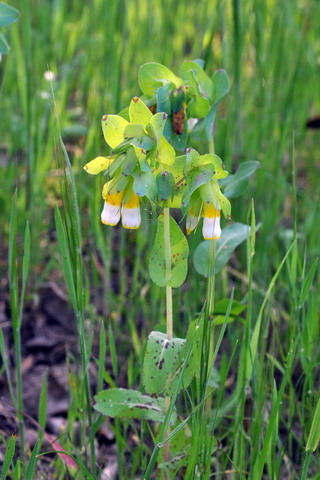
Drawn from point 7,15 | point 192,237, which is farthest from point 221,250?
point 7,15

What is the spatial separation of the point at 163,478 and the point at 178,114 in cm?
82

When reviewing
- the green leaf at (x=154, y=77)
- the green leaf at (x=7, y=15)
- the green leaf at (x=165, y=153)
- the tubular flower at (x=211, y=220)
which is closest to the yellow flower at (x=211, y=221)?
the tubular flower at (x=211, y=220)

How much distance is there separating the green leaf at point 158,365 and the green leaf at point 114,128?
424 mm

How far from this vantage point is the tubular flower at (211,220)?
126 centimetres

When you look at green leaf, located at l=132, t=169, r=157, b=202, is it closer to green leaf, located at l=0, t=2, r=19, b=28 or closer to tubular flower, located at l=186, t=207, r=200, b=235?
tubular flower, located at l=186, t=207, r=200, b=235

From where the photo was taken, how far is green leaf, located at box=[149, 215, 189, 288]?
136 centimetres

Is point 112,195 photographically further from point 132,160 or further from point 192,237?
point 192,237

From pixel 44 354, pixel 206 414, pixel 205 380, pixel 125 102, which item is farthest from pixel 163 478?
pixel 125 102

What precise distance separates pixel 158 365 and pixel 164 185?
0.38 m

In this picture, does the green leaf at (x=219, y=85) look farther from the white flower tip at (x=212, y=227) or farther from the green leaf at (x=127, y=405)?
the green leaf at (x=127, y=405)

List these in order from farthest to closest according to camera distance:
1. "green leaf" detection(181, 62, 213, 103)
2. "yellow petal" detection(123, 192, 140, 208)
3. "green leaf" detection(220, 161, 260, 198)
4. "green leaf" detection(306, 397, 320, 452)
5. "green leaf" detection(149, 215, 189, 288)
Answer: "green leaf" detection(220, 161, 260, 198)
"green leaf" detection(181, 62, 213, 103)
"green leaf" detection(149, 215, 189, 288)
"yellow petal" detection(123, 192, 140, 208)
"green leaf" detection(306, 397, 320, 452)

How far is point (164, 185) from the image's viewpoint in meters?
1.20

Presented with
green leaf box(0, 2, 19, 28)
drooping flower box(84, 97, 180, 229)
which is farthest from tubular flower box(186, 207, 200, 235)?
green leaf box(0, 2, 19, 28)

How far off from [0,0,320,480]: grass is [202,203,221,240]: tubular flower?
132 mm
